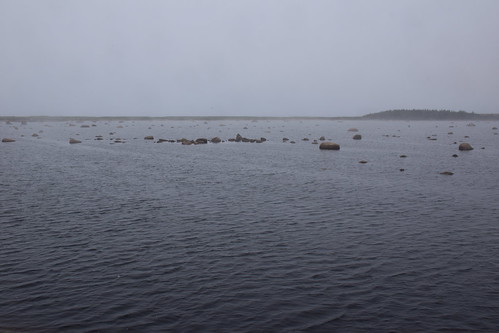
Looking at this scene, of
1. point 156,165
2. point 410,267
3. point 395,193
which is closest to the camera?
point 410,267

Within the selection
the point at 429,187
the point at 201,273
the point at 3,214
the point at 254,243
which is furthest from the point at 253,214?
the point at 429,187

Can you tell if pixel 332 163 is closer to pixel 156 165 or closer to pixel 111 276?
pixel 156 165

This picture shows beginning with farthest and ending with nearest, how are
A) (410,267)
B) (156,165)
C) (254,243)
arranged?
(156,165) → (254,243) → (410,267)

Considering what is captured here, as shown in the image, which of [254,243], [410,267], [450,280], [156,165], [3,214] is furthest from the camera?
[156,165]

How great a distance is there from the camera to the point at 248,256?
20.0 metres

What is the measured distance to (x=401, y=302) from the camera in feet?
49.5

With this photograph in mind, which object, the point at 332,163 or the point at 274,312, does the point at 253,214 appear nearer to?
the point at 274,312

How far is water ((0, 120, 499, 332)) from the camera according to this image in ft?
46.0

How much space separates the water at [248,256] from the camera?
1401 centimetres

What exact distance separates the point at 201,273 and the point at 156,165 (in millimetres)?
39607

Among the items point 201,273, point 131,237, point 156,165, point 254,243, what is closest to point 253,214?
point 254,243

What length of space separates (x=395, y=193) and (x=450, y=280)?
785 inches

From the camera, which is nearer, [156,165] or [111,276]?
[111,276]

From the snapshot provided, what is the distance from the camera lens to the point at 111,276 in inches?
685
